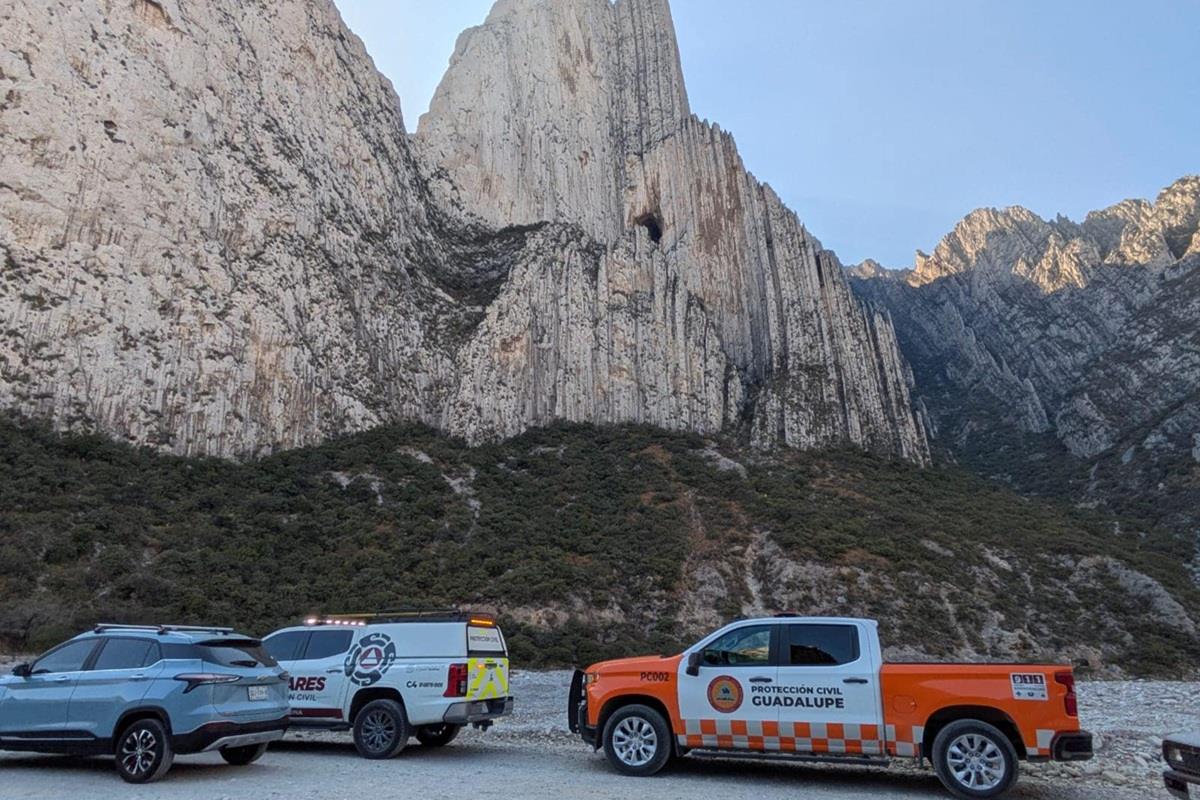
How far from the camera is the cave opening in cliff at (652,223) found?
69500 millimetres

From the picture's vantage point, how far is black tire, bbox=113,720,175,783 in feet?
29.0

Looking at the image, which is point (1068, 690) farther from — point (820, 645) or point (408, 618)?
point (408, 618)

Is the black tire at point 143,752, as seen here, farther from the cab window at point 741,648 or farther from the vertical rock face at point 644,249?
the vertical rock face at point 644,249

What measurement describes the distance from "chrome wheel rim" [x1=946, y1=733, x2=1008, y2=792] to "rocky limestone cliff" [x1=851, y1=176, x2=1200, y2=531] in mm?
52690

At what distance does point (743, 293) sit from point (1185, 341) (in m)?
39.8

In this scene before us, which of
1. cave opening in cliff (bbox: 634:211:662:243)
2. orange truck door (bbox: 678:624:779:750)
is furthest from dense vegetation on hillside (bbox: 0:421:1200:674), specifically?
cave opening in cliff (bbox: 634:211:662:243)

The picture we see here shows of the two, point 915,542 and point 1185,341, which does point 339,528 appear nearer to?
point 915,542

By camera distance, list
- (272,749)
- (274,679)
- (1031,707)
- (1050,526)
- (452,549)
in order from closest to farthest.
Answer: (1031,707) → (274,679) → (272,749) → (452,549) → (1050,526)

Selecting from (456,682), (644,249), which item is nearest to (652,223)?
(644,249)

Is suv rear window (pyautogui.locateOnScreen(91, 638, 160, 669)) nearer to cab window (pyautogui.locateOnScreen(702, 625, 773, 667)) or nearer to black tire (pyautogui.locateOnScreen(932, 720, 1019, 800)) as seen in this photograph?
cab window (pyautogui.locateOnScreen(702, 625, 773, 667))

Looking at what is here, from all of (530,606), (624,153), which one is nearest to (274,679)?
(530,606)

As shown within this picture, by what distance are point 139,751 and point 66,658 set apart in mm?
1754

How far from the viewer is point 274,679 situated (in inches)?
387

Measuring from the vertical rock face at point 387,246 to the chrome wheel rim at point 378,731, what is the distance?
3316 centimetres
